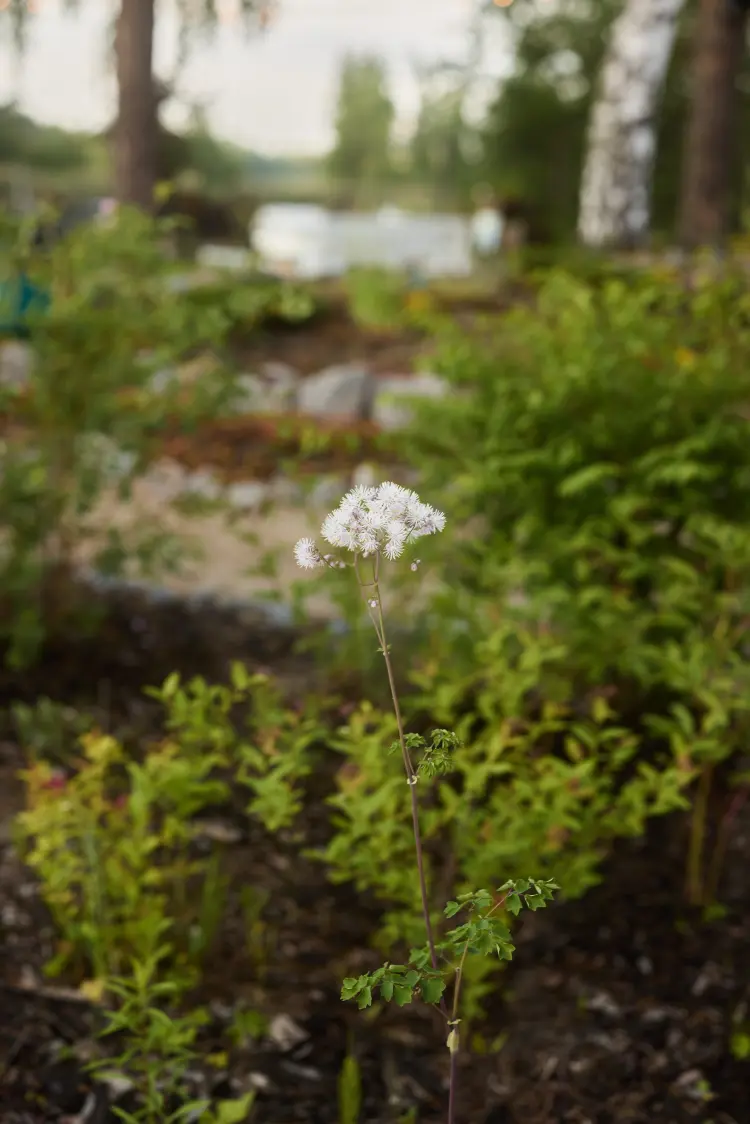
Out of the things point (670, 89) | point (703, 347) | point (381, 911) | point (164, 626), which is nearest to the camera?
point (381, 911)

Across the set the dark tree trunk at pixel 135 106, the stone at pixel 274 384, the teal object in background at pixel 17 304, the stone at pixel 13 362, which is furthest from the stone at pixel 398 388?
the teal object in background at pixel 17 304

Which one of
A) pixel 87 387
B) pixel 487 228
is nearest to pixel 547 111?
pixel 487 228

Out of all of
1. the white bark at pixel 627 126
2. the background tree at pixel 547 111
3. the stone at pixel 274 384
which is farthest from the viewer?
the background tree at pixel 547 111

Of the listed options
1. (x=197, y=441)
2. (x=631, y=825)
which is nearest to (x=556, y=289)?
(x=631, y=825)

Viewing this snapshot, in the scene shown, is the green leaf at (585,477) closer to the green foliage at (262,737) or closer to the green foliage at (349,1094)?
the green foliage at (262,737)

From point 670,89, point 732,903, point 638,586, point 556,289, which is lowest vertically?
point 732,903

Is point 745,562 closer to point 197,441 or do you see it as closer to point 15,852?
point 15,852
